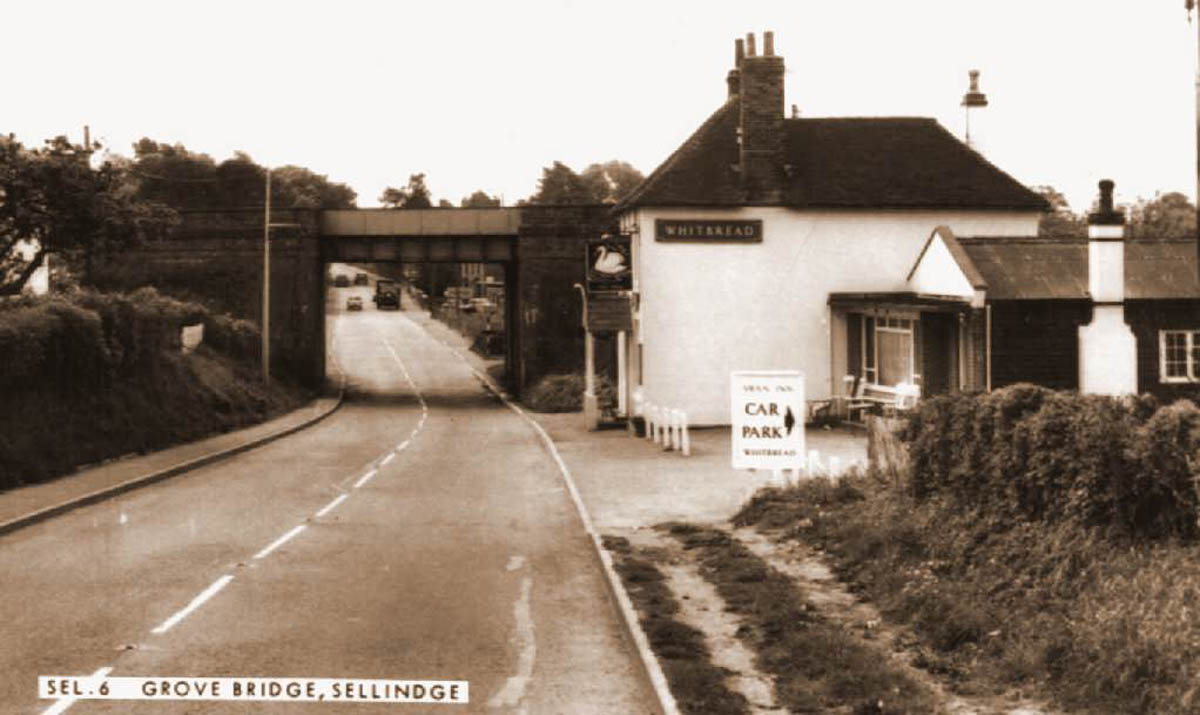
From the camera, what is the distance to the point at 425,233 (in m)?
58.8

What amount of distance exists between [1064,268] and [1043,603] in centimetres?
2480

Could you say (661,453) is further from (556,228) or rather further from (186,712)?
(556,228)

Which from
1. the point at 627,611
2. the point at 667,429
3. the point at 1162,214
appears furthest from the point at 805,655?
the point at 1162,214

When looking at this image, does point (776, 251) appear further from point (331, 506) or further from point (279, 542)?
point (279, 542)

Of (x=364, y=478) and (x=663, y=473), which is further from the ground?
(x=663, y=473)

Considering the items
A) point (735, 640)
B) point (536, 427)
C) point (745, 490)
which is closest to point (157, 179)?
point (536, 427)

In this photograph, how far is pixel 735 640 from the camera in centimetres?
1128

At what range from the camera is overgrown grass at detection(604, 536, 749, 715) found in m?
9.23

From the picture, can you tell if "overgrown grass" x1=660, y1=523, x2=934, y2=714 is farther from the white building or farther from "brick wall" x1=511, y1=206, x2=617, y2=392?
"brick wall" x1=511, y1=206, x2=617, y2=392

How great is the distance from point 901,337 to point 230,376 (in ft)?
77.0

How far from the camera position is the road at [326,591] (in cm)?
1034

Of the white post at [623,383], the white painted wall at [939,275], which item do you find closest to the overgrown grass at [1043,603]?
the white painted wall at [939,275]

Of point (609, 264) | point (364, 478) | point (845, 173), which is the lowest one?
point (364, 478)

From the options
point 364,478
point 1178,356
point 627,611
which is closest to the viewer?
point 627,611
